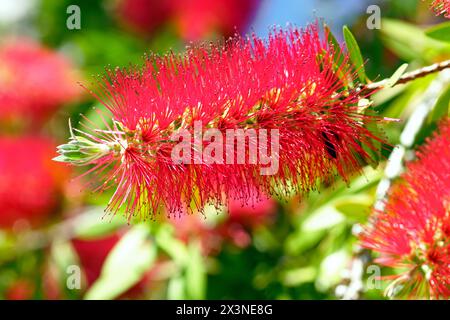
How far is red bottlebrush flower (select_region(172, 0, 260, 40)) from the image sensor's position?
8.89 feet

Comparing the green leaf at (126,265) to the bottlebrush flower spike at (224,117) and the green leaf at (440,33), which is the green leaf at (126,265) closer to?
the bottlebrush flower spike at (224,117)

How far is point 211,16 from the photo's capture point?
276 centimetres

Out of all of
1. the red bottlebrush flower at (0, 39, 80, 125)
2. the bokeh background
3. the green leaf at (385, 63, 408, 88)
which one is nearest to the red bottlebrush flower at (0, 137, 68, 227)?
the bokeh background

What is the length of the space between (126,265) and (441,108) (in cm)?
86

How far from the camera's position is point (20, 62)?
2.54 m

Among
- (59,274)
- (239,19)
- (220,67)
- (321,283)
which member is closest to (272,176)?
(220,67)

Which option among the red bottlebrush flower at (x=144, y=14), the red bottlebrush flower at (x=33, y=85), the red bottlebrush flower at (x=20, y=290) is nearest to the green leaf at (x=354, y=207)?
the red bottlebrush flower at (x=20, y=290)

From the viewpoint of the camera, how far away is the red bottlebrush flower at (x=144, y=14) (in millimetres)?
2848

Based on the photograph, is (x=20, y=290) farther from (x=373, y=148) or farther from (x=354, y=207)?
(x=373, y=148)

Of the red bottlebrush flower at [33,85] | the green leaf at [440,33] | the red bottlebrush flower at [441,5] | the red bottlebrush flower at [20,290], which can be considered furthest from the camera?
the red bottlebrush flower at [33,85]

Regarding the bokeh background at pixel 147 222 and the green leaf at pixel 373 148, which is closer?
the green leaf at pixel 373 148

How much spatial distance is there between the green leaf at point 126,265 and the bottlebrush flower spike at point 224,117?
670 mm

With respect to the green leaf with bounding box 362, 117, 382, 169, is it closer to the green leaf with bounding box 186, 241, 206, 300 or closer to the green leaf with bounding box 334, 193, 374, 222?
the green leaf with bounding box 334, 193, 374, 222

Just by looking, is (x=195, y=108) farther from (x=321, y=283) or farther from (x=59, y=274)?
(x=59, y=274)
